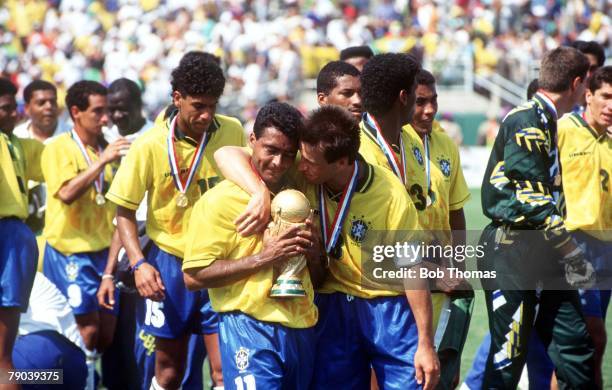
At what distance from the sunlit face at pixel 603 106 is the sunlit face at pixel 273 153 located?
274 cm

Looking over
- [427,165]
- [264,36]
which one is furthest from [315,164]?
[264,36]

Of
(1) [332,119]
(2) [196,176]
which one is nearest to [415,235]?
(1) [332,119]

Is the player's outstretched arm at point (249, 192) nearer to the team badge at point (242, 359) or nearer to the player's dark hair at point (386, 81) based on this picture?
the team badge at point (242, 359)

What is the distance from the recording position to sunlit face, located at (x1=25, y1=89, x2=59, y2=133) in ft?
30.3

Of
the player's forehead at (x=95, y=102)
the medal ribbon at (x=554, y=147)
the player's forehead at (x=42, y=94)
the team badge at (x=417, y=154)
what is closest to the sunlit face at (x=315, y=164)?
the team badge at (x=417, y=154)

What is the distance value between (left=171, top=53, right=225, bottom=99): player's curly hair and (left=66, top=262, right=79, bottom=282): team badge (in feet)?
8.00

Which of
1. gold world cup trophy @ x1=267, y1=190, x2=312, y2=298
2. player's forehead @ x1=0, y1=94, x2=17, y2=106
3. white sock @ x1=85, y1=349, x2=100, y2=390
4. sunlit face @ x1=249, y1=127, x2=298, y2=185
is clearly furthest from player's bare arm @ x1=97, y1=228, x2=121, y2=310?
gold world cup trophy @ x1=267, y1=190, x2=312, y2=298

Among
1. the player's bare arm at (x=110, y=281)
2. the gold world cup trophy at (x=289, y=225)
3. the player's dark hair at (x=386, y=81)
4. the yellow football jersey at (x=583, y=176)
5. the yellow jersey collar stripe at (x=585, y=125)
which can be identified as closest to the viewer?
the gold world cup trophy at (x=289, y=225)

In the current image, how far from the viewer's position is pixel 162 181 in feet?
21.4

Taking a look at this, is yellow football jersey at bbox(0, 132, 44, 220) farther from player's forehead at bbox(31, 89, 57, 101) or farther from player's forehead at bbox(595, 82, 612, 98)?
player's forehead at bbox(595, 82, 612, 98)

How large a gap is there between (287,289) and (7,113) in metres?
3.04

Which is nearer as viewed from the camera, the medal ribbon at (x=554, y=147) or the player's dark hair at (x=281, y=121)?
the player's dark hair at (x=281, y=121)

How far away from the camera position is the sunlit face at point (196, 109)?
249 inches

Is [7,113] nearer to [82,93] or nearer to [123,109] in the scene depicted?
[82,93]
